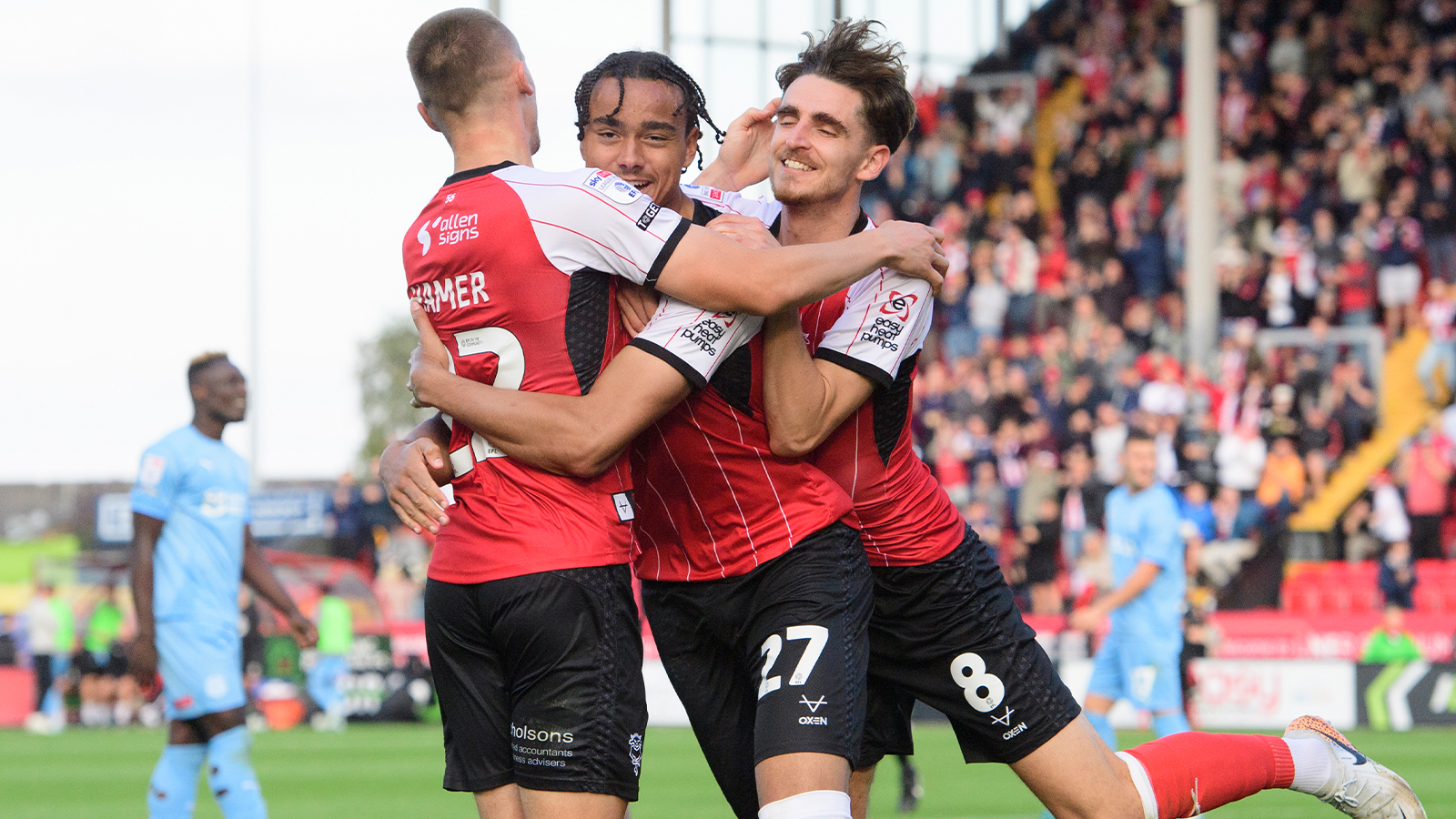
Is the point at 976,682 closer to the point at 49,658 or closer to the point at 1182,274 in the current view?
the point at 49,658

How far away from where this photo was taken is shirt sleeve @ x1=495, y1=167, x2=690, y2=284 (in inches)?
145

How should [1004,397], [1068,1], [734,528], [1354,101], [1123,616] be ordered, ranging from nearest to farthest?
[734,528], [1123,616], [1004,397], [1354,101], [1068,1]

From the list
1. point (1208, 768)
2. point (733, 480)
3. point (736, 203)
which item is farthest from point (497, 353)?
point (1208, 768)

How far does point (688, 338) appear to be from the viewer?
380 cm

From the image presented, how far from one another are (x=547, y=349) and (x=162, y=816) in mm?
4321

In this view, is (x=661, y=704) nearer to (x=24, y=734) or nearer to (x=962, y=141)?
(x=24, y=734)

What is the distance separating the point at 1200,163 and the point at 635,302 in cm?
1685

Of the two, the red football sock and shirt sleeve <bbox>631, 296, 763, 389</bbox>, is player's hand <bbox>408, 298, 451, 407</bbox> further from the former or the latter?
the red football sock

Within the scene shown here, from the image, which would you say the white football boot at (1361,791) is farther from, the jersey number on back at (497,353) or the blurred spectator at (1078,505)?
the blurred spectator at (1078,505)

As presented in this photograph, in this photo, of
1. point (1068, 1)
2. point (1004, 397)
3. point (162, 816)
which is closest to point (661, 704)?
point (1004, 397)

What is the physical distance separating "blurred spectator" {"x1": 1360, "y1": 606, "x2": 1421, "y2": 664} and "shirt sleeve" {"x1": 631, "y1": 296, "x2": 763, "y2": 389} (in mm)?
12186

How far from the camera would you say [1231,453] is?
16.5 m

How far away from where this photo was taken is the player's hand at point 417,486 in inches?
151

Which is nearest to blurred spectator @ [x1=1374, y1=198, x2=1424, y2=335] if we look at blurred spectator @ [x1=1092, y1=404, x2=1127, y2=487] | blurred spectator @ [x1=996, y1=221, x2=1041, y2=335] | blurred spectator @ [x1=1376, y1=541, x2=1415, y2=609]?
blurred spectator @ [x1=1092, y1=404, x2=1127, y2=487]
